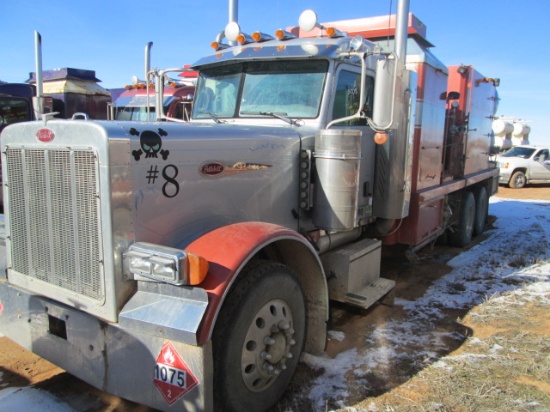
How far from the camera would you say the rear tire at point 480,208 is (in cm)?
867

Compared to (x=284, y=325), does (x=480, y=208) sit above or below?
below

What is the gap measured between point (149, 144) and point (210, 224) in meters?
0.69

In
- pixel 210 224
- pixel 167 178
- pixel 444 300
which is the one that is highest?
pixel 167 178

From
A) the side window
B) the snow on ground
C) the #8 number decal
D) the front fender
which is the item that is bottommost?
the snow on ground

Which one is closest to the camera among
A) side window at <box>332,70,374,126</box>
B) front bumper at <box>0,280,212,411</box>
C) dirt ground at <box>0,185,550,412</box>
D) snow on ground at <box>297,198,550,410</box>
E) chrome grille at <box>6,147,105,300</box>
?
front bumper at <box>0,280,212,411</box>

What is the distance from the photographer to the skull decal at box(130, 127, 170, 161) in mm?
2617

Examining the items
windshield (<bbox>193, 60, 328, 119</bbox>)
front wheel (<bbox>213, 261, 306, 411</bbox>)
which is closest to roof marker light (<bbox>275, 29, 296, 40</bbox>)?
windshield (<bbox>193, 60, 328, 119</bbox>)

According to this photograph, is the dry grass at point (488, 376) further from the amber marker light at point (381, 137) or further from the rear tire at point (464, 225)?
the rear tire at point (464, 225)

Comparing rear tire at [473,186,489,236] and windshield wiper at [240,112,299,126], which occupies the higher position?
windshield wiper at [240,112,299,126]

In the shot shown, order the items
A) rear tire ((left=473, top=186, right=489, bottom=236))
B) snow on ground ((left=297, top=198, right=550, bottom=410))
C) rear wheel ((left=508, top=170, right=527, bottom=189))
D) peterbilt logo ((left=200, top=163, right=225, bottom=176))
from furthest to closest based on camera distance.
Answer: rear wheel ((left=508, top=170, right=527, bottom=189)) → rear tire ((left=473, top=186, right=489, bottom=236)) → snow on ground ((left=297, top=198, right=550, bottom=410)) → peterbilt logo ((left=200, top=163, right=225, bottom=176))

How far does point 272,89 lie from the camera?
4125 millimetres

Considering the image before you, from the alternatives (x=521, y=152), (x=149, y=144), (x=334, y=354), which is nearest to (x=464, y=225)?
(x=334, y=354)

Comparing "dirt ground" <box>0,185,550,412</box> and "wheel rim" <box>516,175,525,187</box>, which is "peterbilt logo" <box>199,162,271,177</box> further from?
"wheel rim" <box>516,175,525,187</box>

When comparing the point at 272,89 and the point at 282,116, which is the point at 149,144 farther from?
Answer: the point at 272,89
